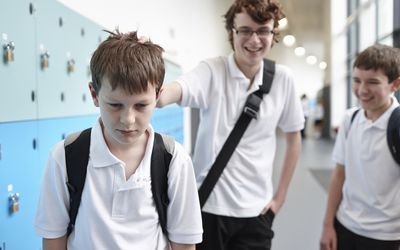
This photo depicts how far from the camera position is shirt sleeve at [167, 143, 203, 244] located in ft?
3.48

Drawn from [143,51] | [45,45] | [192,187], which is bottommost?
[192,187]

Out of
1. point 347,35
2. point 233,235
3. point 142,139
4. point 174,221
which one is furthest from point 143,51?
point 347,35

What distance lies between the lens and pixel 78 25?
232 centimetres

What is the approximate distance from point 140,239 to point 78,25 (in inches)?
66.8

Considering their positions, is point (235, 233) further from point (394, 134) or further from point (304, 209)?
point (304, 209)

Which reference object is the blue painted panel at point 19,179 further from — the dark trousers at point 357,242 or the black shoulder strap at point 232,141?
the dark trousers at point 357,242

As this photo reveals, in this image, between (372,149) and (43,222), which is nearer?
(43,222)

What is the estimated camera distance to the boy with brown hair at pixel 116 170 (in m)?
0.96

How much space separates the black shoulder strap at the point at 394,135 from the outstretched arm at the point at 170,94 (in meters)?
0.83

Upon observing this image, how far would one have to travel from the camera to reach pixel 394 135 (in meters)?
1.46

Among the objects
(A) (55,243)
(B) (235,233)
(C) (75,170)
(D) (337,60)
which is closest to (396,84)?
(B) (235,233)

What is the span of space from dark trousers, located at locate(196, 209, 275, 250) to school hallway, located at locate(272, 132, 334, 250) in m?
1.76

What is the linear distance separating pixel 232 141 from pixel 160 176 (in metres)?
0.50

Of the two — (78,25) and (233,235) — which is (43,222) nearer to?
(233,235)
